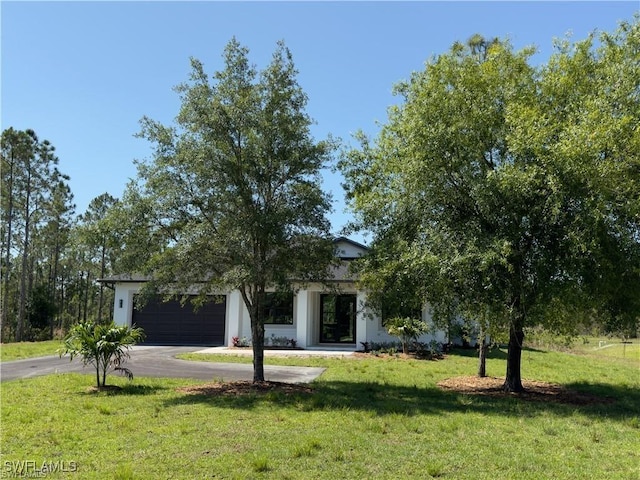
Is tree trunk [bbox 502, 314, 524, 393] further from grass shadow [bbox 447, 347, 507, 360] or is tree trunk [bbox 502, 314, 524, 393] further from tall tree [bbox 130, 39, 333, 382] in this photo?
grass shadow [bbox 447, 347, 507, 360]

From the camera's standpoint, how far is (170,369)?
15039 mm

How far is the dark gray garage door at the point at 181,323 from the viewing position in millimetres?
24062

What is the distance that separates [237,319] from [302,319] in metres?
3.00

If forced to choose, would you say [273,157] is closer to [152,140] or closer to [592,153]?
[152,140]

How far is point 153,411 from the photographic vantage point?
8789 millimetres

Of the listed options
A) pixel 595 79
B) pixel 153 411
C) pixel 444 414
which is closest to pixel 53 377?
pixel 153 411

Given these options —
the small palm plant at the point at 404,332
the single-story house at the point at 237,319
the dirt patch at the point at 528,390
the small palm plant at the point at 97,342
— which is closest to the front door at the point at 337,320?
the single-story house at the point at 237,319

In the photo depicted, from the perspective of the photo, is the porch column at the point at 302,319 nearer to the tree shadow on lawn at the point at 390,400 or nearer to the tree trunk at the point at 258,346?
the tree shadow on lawn at the point at 390,400

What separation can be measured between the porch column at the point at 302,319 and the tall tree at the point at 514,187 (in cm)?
1118

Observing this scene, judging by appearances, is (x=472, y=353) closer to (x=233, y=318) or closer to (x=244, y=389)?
(x=233, y=318)

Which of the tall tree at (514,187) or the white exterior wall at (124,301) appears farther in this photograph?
the white exterior wall at (124,301)

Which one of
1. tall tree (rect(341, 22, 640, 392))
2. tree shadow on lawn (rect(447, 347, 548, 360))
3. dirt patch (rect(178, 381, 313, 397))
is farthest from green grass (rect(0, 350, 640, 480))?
tree shadow on lawn (rect(447, 347, 548, 360))

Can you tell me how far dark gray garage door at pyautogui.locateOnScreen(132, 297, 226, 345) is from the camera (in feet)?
78.9

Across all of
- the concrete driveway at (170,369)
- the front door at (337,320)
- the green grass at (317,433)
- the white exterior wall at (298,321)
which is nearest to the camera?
the green grass at (317,433)
